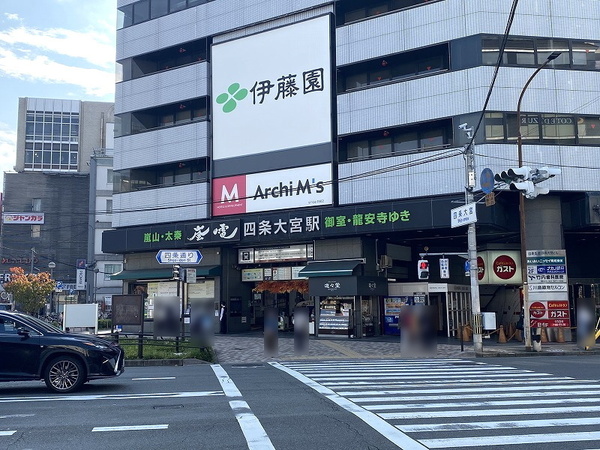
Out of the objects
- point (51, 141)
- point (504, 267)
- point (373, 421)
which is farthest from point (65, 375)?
point (51, 141)

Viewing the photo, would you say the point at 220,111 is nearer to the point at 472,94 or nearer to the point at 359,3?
the point at 359,3

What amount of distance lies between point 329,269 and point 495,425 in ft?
70.2

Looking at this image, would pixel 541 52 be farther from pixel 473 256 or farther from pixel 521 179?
pixel 473 256

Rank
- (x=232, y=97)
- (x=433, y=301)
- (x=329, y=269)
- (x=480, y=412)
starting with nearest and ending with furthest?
1. (x=480, y=412)
2. (x=329, y=269)
3. (x=433, y=301)
4. (x=232, y=97)

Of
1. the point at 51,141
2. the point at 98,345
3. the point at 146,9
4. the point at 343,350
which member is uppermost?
the point at 51,141

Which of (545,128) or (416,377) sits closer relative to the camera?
(416,377)

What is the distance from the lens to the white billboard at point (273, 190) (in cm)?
3120

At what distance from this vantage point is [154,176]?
128ft

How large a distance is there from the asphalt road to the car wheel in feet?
0.76

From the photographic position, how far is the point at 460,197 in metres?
27.3

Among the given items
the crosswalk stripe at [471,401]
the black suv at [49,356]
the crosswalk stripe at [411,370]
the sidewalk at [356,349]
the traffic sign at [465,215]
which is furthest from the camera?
the sidewalk at [356,349]

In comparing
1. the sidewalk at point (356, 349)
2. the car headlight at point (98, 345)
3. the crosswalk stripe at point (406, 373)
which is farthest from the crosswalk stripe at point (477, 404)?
the sidewalk at point (356, 349)

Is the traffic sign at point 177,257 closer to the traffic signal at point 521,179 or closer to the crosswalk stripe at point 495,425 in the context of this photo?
the traffic signal at point 521,179

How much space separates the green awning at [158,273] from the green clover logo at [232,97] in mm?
9608
